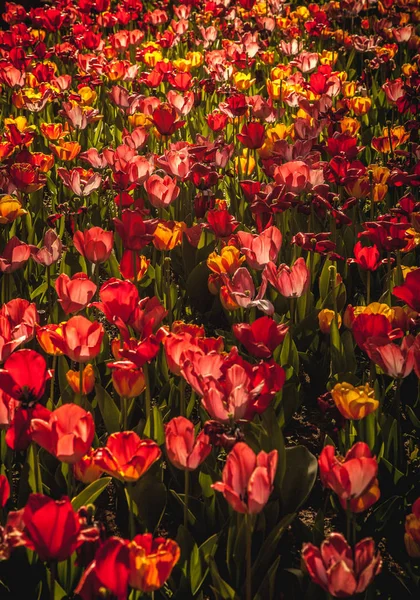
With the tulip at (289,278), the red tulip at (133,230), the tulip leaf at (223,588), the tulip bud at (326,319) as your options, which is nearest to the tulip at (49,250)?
the red tulip at (133,230)

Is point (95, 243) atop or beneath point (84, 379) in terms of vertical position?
atop

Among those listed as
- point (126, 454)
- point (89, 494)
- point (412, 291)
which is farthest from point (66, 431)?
point (412, 291)

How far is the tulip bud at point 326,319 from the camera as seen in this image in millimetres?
2182

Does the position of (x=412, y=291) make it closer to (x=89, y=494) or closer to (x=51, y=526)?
(x=89, y=494)

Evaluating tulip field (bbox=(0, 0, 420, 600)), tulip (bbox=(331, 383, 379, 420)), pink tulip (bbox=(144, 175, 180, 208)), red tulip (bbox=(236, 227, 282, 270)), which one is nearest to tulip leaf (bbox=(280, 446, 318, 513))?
tulip field (bbox=(0, 0, 420, 600))

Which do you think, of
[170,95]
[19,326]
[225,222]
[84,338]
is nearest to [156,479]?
[84,338]

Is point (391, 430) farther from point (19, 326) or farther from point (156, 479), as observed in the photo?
point (19, 326)

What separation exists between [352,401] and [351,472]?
32cm

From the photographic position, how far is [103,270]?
3070 millimetres

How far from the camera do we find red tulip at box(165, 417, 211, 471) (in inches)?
55.4

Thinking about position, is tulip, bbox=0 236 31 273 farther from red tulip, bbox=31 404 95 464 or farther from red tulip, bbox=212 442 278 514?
red tulip, bbox=212 442 278 514

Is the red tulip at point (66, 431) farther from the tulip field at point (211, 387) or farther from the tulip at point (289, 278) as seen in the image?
the tulip at point (289, 278)

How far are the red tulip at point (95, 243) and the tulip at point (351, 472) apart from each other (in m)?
1.08

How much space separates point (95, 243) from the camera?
7.14ft
